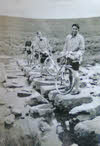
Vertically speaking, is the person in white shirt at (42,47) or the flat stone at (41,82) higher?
the person in white shirt at (42,47)

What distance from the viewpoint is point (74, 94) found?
4.18ft

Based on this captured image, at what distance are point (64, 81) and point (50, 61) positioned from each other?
146 mm

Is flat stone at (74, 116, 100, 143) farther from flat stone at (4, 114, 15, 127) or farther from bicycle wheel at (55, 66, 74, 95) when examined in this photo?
flat stone at (4, 114, 15, 127)

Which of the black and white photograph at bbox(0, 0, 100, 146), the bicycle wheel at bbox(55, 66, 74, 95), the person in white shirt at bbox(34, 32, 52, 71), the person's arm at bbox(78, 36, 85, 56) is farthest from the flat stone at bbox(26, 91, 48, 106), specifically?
the person's arm at bbox(78, 36, 85, 56)

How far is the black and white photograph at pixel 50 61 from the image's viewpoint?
1.25 meters

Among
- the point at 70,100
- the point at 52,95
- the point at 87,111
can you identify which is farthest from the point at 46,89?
the point at 87,111

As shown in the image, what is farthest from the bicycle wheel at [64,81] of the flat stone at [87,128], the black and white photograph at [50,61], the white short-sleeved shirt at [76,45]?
the flat stone at [87,128]

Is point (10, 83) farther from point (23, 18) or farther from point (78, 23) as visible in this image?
point (78, 23)

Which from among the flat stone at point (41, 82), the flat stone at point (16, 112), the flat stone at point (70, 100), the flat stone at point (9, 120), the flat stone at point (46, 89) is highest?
the flat stone at point (41, 82)

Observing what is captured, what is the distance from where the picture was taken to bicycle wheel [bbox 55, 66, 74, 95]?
1278 mm

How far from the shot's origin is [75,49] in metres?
1.29

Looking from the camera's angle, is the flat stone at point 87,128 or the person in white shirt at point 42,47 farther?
the person in white shirt at point 42,47

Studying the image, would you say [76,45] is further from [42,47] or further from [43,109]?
[43,109]

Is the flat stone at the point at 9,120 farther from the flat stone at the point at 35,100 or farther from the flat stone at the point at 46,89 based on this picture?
the flat stone at the point at 46,89
